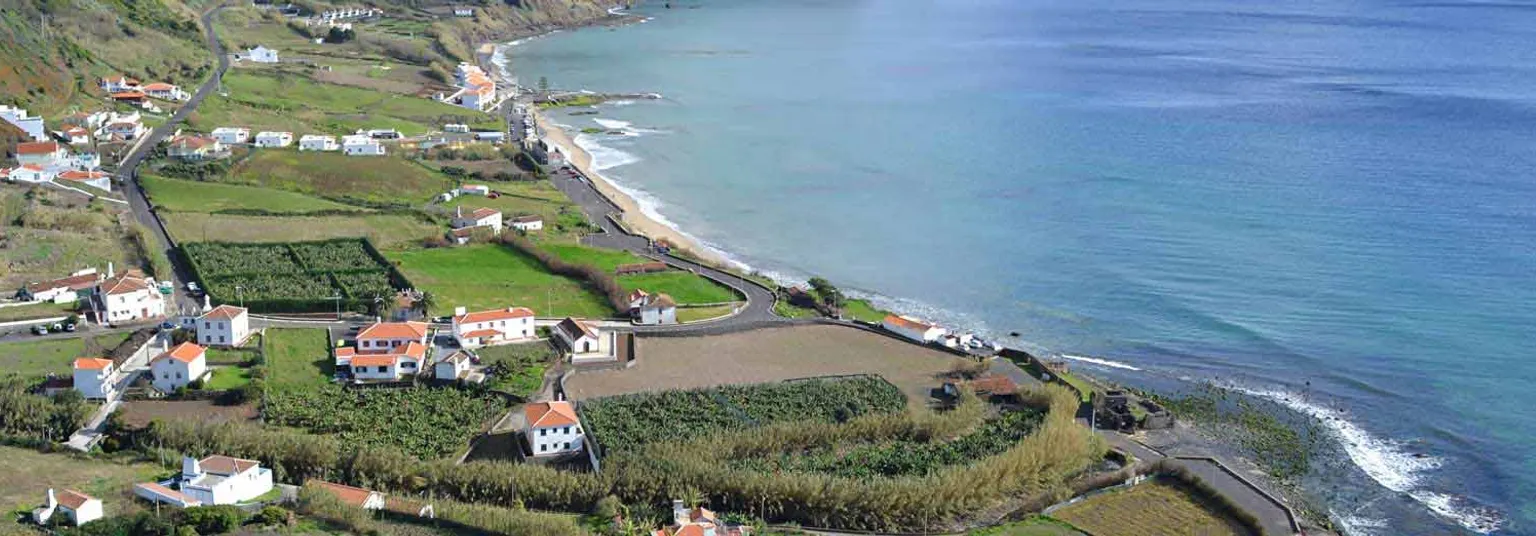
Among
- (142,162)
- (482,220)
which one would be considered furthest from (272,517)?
→ (142,162)

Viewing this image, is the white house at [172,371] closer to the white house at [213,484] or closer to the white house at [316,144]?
the white house at [213,484]

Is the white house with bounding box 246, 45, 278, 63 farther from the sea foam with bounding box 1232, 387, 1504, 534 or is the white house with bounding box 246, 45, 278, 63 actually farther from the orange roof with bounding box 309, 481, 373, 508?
the sea foam with bounding box 1232, 387, 1504, 534

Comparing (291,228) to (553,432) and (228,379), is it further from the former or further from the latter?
(553,432)

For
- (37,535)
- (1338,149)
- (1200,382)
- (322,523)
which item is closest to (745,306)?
(1200,382)

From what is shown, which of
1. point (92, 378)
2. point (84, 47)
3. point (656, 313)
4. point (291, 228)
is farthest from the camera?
point (84, 47)

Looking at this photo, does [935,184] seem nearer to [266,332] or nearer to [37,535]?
[266,332]

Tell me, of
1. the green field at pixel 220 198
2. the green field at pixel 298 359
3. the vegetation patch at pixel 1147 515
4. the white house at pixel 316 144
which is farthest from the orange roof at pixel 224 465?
the white house at pixel 316 144
